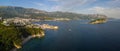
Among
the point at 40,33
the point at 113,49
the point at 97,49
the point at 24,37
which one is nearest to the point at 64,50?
the point at 97,49

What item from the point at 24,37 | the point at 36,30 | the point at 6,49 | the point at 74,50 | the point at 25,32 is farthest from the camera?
the point at 36,30

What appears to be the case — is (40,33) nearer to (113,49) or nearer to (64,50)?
(64,50)

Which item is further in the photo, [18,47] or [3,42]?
[18,47]

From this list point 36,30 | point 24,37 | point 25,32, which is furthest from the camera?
point 36,30

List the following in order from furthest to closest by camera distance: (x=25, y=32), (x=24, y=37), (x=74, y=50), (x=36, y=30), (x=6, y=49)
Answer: (x=36, y=30) < (x=25, y=32) < (x=24, y=37) < (x=74, y=50) < (x=6, y=49)

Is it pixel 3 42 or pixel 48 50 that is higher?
pixel 3 42

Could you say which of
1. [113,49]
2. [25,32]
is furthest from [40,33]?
[113,49]

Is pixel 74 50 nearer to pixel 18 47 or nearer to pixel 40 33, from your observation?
pixel 18 47

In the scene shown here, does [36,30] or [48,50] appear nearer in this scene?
[48,50]

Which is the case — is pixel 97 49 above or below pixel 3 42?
below
